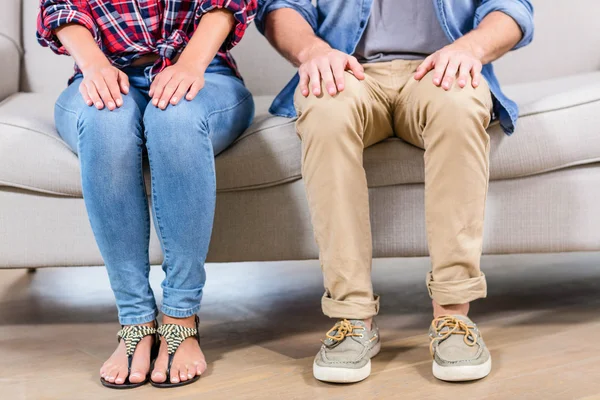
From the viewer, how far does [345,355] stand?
3.86ft

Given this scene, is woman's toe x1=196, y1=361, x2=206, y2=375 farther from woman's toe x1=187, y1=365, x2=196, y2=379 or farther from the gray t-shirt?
the gray t-shirt

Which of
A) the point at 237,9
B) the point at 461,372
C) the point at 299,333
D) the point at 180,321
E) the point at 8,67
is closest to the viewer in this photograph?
the point at 461,372

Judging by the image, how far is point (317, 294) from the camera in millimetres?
1824

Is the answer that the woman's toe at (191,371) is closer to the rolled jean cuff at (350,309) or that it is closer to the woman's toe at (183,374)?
the woman's toe at (183,374)

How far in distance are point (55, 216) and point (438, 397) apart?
31.0 inches

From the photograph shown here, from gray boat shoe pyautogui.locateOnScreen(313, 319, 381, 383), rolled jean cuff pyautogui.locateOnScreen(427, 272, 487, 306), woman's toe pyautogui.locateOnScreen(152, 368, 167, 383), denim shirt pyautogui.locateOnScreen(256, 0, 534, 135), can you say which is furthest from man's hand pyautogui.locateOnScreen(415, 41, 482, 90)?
woman's toe pyautogui.locateOnScreen(152, 368, 167, 383)

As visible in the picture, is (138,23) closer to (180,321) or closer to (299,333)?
(180,321)

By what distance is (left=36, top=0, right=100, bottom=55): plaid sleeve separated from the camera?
53.0 inches

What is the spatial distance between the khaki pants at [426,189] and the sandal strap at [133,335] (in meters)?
0.30

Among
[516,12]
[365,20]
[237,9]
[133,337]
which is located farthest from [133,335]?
[516,12]

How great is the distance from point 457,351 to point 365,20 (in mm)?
629

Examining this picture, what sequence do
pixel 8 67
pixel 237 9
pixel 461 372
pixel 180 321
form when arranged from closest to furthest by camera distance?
pixel 461 372 → pixel 180 321 → pixel 237 9 → pixel 8 67

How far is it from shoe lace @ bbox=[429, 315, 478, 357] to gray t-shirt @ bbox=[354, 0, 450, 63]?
505 millimetres

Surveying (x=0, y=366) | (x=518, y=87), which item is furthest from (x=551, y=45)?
(x=0, y=366)
